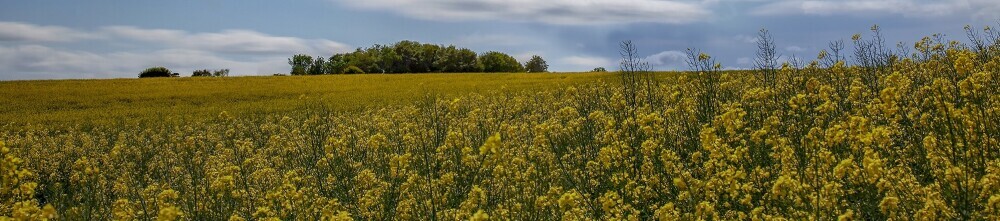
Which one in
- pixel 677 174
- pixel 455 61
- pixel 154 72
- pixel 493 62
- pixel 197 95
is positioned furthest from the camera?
pixel 493 62

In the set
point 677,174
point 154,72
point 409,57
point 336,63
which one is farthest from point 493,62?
point 677,174

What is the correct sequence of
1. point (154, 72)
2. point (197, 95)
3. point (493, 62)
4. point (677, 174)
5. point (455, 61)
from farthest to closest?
1. point (493, 62)
2. point (455, 61)
3. point (154, 72)
4. point (197, 95)
5. point (677, 174)

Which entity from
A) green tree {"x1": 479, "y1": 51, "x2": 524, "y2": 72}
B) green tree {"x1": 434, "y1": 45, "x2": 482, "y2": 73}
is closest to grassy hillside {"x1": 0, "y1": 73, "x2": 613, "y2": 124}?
green tree {"x1": 434, "y1": 45, "x2": 482, "y2": 73}

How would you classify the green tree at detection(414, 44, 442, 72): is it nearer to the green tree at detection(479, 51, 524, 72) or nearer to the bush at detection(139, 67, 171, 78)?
the green tree at detection(479, 51, 524, 72)

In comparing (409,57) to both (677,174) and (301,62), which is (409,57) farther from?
(677,174)

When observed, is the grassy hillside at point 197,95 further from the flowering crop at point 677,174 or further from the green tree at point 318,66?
the green tree at point 318,66

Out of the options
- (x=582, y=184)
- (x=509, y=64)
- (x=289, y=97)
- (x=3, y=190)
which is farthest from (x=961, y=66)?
(x=509, y=64)

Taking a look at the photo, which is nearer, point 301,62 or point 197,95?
point 197,95

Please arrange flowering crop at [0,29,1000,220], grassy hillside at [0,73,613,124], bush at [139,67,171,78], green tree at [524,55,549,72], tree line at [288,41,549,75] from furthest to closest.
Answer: green tree at [524,55,549,72]
tree line at [288,41,549,75]
bush at [139,67,171,78]
grassy hillside at [0,73,613,124]
flowering crop at [0,29,1000,220]

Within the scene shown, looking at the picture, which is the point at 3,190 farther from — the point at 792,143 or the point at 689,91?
the point at 689,91

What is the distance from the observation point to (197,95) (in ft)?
116

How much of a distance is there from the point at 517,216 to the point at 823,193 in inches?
96.5

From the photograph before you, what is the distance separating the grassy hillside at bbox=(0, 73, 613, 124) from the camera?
28453mm

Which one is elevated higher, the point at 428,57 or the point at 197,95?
the point at 428,57
